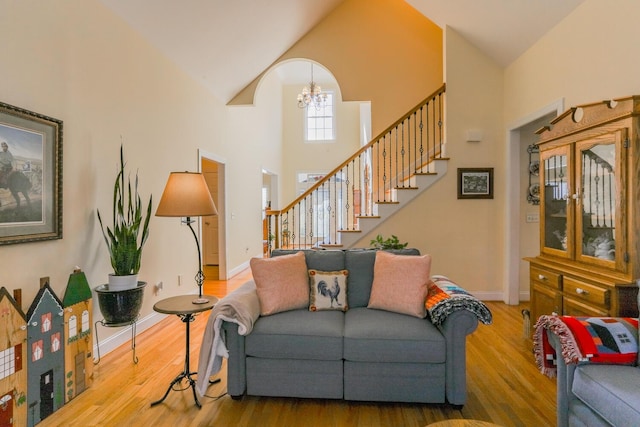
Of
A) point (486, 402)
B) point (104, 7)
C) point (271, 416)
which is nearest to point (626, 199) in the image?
point (486, 402)

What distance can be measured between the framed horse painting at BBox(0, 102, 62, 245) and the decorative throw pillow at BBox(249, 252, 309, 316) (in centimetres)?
143

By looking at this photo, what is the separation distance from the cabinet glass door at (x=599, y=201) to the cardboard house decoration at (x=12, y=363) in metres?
3.57

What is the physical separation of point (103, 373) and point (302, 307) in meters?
1.61

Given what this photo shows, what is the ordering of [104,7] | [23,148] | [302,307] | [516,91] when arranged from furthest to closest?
[516,91] → [104,7] → [302,307] → [23,148]

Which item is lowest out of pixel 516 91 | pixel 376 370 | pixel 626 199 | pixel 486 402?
pixel 486 402

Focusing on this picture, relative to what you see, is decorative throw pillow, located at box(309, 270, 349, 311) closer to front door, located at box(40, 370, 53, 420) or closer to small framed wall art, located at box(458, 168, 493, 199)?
front door, located at box(40, 370, 53, 420)

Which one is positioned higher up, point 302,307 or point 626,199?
point 626,199

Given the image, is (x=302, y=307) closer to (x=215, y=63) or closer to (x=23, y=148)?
(x=23, y=148)

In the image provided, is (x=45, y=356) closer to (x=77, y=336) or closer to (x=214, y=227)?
(x=77, y=336)

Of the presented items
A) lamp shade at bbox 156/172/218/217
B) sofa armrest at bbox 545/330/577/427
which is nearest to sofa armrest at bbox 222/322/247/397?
lamp shade at bbox 156/172/218/217

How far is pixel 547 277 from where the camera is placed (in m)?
2.98

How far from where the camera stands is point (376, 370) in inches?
90.0

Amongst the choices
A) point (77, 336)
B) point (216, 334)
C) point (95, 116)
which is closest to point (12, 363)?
point (77, 336)

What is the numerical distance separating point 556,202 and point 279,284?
2.35 metres
